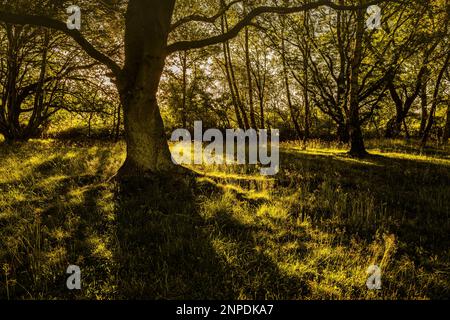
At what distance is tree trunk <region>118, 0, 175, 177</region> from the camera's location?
297 inches

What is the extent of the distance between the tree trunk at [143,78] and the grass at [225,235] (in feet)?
2.46

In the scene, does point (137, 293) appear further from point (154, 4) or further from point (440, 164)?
point (440, 164)

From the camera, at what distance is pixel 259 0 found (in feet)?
35.8

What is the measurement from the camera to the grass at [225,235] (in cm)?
384

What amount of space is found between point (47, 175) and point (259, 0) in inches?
348

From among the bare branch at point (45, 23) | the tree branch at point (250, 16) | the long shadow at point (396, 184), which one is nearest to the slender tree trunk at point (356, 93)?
the long shadow at point (396, 184)

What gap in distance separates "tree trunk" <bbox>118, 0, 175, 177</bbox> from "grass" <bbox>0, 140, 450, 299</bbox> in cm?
75

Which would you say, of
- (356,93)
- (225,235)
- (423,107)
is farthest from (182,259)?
(423,107)

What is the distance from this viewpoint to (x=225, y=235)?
16.9 ft

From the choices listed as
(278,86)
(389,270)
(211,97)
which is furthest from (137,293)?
(278,86)

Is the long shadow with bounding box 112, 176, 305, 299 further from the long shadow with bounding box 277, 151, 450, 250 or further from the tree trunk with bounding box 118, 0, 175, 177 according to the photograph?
the long shadow with bounding box 277, 151, 450, 250

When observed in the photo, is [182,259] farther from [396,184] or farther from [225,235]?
[396,184]
